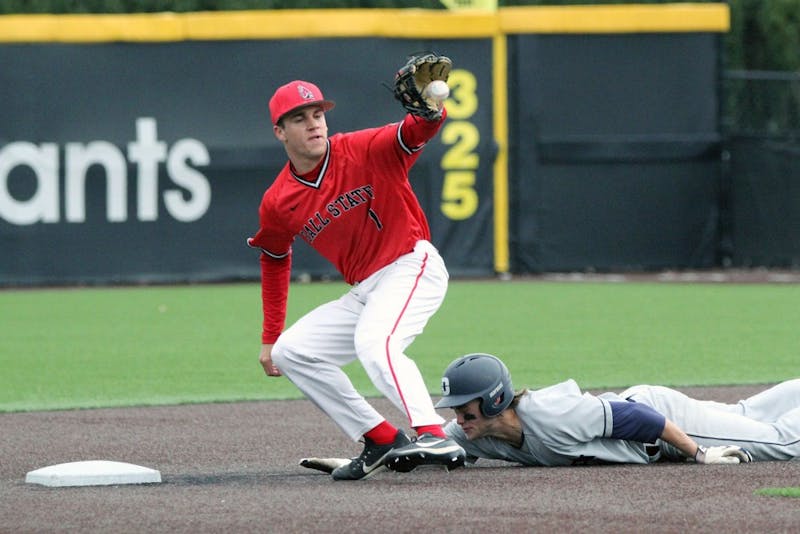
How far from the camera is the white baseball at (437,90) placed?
6.12 m

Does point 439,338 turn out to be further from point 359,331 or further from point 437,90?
point 437,90

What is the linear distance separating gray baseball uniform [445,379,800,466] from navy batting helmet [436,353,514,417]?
0.55 ft

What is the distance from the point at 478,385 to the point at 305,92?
4.82 feet

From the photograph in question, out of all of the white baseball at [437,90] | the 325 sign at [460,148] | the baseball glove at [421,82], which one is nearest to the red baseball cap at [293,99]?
the baseball glove at [421,82]

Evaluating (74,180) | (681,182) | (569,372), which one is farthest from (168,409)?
(681,182)

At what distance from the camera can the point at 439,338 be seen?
42.1 ft

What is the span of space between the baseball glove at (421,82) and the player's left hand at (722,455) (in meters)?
1.84

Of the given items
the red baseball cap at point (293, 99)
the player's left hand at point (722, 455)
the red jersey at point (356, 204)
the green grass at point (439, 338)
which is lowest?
the green grass at point (439, 338)

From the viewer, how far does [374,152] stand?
662 cm

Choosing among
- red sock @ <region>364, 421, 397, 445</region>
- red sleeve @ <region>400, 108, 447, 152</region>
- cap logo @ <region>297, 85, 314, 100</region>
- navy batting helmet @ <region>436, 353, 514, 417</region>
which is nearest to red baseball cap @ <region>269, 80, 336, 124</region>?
cap logo @ <region>297, 85, 314, 100</region>

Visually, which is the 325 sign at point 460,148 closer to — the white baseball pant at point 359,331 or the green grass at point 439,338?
the green grass at point 439,338

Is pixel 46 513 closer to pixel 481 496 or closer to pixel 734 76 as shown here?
pixel 481 496

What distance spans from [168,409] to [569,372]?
9.58 feet

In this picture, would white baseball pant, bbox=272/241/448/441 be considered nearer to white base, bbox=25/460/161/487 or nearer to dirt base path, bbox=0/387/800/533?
dirt base path, bbox=0/387/800/533
